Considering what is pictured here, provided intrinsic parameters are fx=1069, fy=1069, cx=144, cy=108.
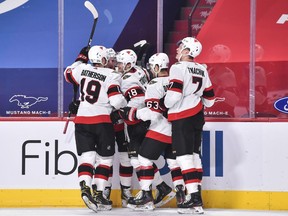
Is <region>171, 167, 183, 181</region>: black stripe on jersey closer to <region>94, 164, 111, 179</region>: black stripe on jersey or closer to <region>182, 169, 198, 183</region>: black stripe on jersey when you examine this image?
<region>182, 169, 198, 183</region>: black stripe on jersey

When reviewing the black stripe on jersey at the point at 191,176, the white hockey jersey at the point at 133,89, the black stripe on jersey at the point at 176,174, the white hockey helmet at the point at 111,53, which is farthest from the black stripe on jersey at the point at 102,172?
the white hockey helmet at the point at 111,53

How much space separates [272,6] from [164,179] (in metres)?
1.70

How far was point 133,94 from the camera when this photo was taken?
8.46 metres

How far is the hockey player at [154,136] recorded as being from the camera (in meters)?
8.29

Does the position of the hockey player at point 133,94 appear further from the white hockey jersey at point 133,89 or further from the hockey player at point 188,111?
the hockey player at point 188,111

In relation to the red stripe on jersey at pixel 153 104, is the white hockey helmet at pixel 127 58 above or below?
above

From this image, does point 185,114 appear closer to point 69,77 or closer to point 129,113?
point 129,113

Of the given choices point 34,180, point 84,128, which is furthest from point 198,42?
point 34,180

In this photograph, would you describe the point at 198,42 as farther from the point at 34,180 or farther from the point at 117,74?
the point at 34,180

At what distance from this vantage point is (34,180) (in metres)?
8.63

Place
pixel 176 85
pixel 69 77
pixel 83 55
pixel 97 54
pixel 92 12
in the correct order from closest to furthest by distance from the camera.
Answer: pixel 176 85 < pixel 97 54 < pixel 69 77 < pixel 83 55 < pixel 92 12

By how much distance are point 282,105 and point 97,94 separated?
4.90ft

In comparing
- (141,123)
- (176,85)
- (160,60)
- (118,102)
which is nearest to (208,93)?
(176,85)

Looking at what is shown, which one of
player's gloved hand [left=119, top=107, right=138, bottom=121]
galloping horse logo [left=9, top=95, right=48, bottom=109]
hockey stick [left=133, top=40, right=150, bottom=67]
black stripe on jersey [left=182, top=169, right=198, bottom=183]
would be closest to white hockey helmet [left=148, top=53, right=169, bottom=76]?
player's gloved hand [left=119, top=107, right=138, bottom=121]
